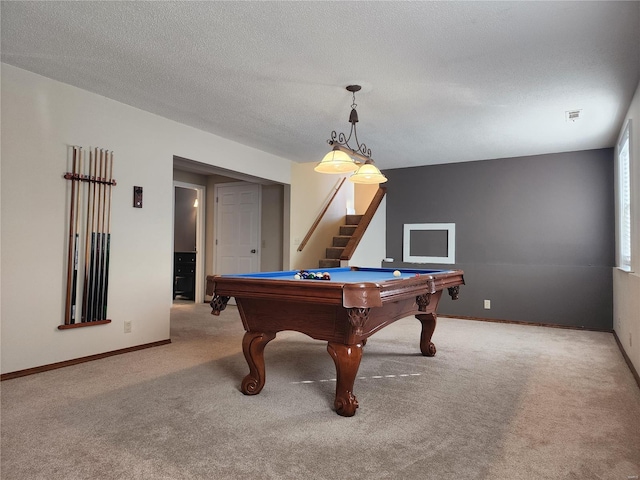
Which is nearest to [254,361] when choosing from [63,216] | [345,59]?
[63,216]

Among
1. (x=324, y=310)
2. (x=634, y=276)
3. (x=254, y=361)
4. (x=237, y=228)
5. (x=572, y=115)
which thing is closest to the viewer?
(x=324, y=310)

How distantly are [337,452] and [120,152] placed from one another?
318 cm

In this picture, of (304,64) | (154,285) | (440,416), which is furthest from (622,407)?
(154,285)

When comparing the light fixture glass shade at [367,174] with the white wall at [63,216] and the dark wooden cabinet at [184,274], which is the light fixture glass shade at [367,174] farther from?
the dark wooden cabinet at [184,274]

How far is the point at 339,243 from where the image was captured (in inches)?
278

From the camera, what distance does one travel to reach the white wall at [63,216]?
306 cm

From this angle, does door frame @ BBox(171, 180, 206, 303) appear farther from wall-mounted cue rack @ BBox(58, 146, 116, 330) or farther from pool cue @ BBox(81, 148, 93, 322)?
pool cue @ BBox(81, 148, 93, 322)

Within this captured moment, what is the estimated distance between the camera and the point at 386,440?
2.06m

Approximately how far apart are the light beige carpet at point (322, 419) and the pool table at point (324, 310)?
0.72 ft

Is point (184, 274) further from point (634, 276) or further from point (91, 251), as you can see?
point (634, 276)

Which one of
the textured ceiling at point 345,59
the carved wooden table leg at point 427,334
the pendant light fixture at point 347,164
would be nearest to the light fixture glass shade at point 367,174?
the pendant light fixture at point 347,164

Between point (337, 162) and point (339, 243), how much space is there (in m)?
4.02

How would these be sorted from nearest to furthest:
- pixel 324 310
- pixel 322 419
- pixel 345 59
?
1. pixel 322 419
2. pixel 324 310
3. pixel 345 59

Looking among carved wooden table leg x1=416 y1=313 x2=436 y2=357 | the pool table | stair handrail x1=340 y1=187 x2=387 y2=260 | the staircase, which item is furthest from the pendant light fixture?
the staircase
